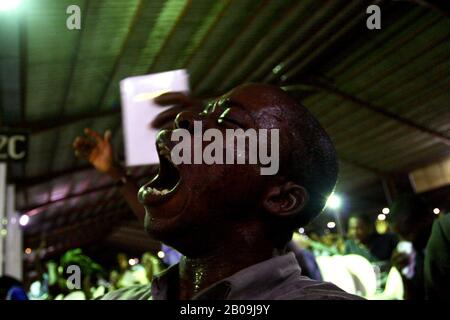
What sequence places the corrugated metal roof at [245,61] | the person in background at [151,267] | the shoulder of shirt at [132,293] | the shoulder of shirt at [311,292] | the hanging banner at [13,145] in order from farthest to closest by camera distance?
the person in background at [151,267]
the hanging banner at [13,145]
the corrugated metal roof at [245,61]
the shoulder of shirt at [132,293]
the shoulder of shirt at [311,292]

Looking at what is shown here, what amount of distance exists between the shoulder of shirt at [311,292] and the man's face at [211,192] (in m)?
0.23

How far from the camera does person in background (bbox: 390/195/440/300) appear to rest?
3.42 metres

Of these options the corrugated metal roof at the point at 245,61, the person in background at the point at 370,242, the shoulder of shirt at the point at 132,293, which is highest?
the corrugated metal roof at the point at 245,61

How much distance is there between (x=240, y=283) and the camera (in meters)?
1.13

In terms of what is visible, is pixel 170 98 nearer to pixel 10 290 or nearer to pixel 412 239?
pixel 10 290

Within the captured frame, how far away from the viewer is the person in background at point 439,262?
2.53 metres

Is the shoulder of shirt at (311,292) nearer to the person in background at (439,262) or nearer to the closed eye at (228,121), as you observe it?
the closed eye at (228,121)

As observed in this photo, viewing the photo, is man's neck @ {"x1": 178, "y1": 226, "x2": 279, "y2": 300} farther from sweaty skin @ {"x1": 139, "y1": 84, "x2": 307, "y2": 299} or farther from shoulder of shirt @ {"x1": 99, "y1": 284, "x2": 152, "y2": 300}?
shoulder of shirt @ {"x1": 99, "y1": 284, "x2": 152, "y2": 300}

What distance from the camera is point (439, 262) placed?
256 cm

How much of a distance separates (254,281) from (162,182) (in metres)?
0.44

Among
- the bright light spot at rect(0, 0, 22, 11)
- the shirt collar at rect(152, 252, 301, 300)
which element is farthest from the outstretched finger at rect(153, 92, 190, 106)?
the bright light spot at rect(0, 0, 22, 11)

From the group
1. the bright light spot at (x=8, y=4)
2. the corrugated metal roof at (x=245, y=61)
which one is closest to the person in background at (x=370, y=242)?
the corrugated metal roof at (x=245, y=61)

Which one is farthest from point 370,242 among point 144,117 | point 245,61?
point 144,117

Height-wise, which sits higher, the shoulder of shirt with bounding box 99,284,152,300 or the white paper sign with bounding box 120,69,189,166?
the white paper sign with bounding box 120,69,189,166
